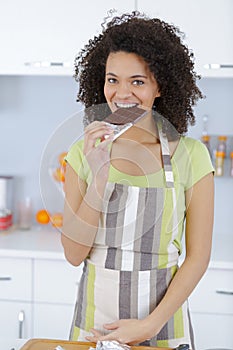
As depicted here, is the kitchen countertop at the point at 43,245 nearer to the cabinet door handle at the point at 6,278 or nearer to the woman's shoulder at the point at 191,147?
the cabinet door handle at the point at 6,278

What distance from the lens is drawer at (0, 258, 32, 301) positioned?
249 cm

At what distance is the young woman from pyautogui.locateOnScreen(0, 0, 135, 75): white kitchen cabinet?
93 centimetres

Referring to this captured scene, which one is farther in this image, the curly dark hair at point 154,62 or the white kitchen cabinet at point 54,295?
the white kitchen cabinet at point 54,295

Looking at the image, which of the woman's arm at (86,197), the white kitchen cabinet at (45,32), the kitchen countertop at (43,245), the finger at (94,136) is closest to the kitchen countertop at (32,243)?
the kitchen countertop at (43,245)

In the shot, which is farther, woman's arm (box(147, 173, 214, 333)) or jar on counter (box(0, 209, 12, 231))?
jar on counter (box(0, 209, 12, 231))

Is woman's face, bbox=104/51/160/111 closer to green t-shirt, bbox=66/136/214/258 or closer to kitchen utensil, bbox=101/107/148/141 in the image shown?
kitchen utensil, bbox=101/107/148/141

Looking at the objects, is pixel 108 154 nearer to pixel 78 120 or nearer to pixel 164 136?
pixel 78 120

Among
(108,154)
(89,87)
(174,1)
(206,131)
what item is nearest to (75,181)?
(108,154)

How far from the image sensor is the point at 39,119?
2902 millimetres

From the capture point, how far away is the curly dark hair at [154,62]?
1414mm

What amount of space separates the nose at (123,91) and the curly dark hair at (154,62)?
0.22 ft

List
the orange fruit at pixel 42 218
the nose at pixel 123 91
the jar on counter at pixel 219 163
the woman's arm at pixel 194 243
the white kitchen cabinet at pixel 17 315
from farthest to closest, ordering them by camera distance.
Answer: the orange fruit at pixel 42 218
the jar on counter at pixel 219 163
the white kitchen cabinet at pixel 17 315
the woman's arm at pixel 194 243
the nose at pixel 123 91

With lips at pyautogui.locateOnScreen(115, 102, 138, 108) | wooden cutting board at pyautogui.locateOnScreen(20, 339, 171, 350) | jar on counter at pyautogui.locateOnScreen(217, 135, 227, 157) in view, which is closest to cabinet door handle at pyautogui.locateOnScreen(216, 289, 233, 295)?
jar on counter at pyautogui.locateOnScreen(217, 135, 227, 157)

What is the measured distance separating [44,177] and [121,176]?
9.0 inches
